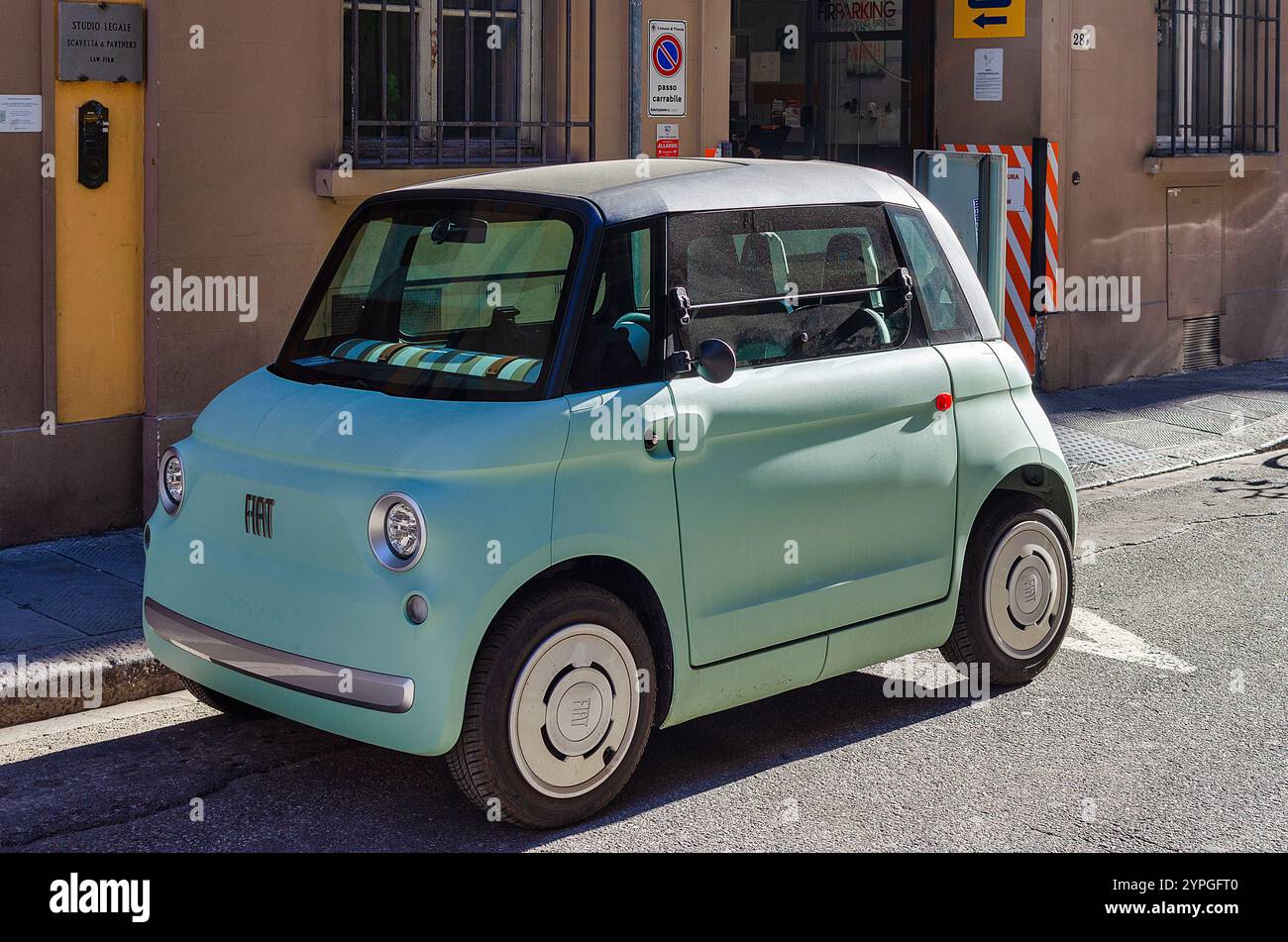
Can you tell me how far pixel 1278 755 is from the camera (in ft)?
18.3

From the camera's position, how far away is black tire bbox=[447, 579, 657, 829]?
15.3ft

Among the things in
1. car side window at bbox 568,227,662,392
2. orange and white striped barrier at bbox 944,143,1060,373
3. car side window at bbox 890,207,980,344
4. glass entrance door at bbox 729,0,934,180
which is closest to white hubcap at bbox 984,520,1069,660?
car side window at bbox 890,207,980,344

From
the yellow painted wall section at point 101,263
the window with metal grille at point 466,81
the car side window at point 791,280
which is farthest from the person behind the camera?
the window with metal grille at point 466,81

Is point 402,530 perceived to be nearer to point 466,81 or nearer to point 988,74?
point 466,81

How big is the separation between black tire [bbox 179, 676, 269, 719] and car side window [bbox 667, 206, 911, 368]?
1961 mm

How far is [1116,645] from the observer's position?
6926 millimetres

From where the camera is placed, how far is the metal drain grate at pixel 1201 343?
586 inches

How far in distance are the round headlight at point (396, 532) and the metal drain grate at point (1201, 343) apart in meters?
11.5

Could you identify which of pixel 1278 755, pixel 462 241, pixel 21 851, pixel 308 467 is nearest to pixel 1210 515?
pixel 1278 755

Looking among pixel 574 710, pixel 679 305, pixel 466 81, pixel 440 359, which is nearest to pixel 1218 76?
pixel 466 81

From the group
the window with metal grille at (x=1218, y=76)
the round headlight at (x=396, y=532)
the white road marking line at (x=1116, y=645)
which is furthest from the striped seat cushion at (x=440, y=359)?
the window with metal grille at (x=1218, y=76)

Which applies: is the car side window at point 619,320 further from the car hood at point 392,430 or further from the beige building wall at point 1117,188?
the beige building wall at point 1117,188

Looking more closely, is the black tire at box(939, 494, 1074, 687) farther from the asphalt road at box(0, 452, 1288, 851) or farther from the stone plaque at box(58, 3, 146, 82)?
the stone plaque at box(58, 3, 146, 82)

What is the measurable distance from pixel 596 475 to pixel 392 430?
0.60m
